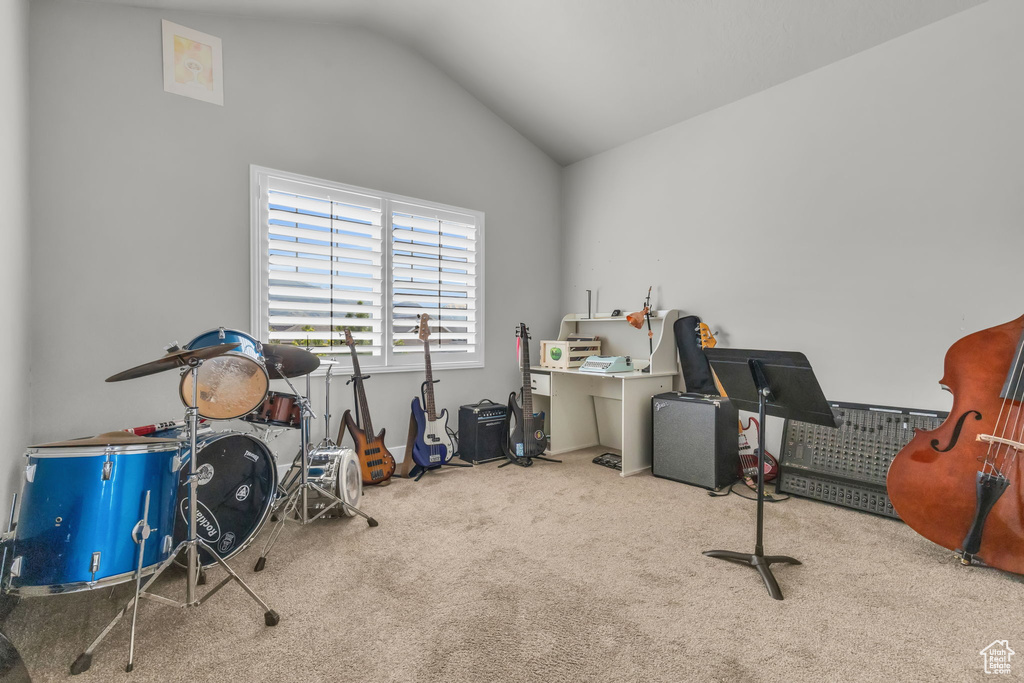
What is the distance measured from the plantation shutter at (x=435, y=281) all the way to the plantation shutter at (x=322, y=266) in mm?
161

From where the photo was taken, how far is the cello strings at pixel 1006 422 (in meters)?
1.92

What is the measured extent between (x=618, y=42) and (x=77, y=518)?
11.9 feet

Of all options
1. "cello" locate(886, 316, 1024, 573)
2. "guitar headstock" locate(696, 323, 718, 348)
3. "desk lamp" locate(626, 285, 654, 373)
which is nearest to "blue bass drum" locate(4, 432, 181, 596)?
"cello" locate(886, 316, 1024, 573)

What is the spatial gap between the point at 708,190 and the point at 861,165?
964 mm

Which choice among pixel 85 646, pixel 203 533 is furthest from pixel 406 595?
pixel 85 646

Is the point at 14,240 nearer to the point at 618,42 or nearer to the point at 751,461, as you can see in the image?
the point at 618,42

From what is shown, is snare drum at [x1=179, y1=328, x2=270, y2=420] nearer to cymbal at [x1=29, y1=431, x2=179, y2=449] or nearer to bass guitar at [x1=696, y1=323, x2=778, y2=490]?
cymbal at [x1=29, y1=431, x2=179, y2=449]

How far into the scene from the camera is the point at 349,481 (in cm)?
258

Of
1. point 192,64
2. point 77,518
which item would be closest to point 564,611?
point 77,518

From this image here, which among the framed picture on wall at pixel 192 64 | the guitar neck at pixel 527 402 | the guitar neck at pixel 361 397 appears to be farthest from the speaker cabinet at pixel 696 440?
the framed picture on wall at pixel 192 64

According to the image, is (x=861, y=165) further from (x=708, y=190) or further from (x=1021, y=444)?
(x=1021, y=444)

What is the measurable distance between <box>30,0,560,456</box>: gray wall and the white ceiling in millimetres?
258

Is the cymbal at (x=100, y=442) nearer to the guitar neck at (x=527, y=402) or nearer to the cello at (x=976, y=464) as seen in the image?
the guitar neck at (x=527, y=402)

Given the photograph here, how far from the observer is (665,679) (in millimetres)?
1362
